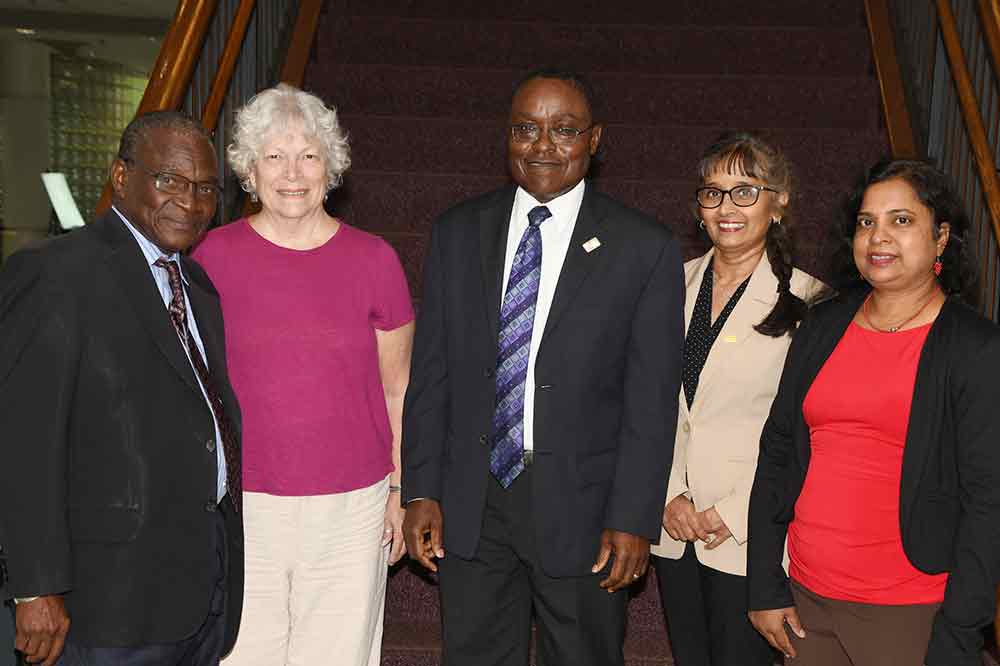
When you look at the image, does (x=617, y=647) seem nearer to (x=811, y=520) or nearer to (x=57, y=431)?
(x=811, y=520)

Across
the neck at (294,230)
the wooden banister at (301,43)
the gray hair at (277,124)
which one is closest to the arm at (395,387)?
the neck at (294,230)

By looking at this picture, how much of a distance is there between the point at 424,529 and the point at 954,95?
3.21 m

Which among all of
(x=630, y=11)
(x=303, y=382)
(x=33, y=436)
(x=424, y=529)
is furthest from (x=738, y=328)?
(x=630, y=11)

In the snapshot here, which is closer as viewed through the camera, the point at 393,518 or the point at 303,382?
the point at 303,382

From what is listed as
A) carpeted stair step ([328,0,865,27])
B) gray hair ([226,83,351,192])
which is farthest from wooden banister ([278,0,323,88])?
gray hair ([226,83,351,192])

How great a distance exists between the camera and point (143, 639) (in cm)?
190

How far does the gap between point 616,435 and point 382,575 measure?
68 cm

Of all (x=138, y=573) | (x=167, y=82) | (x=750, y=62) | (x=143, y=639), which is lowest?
(x=143, y=639)

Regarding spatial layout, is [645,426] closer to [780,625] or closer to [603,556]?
[603,556]

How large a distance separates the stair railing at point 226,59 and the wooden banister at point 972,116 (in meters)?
2.26

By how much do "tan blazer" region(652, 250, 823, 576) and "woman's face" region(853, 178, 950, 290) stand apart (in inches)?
13.8

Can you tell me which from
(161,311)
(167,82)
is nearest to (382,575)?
(161,311)

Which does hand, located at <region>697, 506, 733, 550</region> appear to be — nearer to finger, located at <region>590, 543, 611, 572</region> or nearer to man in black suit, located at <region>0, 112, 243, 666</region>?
finger, located at <region>590, 543, 611, 572</region>

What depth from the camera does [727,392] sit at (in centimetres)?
240
